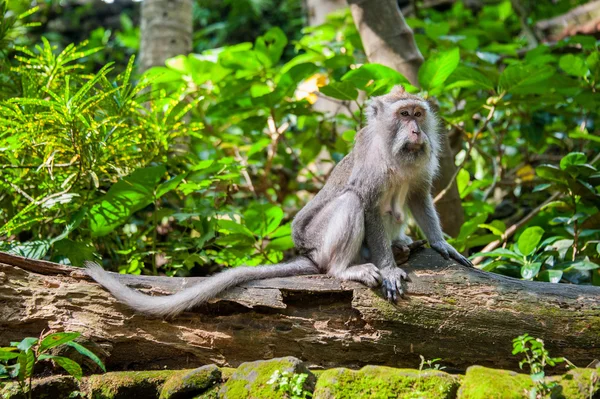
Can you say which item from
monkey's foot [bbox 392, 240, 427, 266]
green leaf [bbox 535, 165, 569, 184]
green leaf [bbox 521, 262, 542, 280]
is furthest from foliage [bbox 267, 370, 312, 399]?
green leaf [bbox 535, 165, 569, 184]

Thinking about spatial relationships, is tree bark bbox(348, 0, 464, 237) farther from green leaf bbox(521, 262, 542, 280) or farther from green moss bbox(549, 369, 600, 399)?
green moss bbox(549, 369, 600, 399)

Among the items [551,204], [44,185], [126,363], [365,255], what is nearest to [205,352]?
[126,363]

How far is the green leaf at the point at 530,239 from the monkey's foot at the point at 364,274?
1.54 m

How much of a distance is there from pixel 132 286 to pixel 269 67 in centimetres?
382

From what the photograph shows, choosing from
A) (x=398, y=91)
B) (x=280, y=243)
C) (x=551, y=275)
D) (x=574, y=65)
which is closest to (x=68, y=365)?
(x=280, y=243)

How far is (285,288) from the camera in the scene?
452cm

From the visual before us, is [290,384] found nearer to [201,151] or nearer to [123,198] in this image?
[123,198]

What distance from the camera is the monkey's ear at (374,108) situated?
5684 mm

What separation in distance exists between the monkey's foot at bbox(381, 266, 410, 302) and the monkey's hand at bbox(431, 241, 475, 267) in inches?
32.5

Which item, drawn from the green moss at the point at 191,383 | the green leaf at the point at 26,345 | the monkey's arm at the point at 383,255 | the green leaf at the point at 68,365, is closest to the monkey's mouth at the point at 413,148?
the monkey's arm at the point at 383,255

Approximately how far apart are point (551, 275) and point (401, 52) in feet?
10.2

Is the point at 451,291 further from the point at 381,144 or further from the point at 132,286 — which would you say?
the point at 132,286

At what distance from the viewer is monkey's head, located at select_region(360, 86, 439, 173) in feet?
17.6

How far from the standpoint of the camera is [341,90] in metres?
6.12
